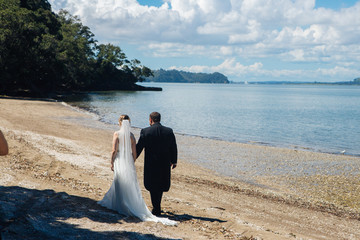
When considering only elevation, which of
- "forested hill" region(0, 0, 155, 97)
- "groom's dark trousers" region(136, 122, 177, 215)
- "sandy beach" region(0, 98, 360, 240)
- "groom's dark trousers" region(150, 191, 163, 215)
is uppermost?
"forested hill" region(0, 0, 155, 97)

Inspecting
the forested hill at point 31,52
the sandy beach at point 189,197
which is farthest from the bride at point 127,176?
the forested hill at point 31,52

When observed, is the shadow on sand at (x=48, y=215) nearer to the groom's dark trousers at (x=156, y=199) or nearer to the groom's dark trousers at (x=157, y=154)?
the groom's dark trousers at (x=156, y=199)

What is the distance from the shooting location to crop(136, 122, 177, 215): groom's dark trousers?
278 inches

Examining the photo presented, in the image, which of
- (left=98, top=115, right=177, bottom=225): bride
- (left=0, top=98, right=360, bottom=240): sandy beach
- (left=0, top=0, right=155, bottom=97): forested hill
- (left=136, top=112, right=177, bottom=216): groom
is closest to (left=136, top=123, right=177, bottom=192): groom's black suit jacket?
(left=136, top=112, right=177, bottom=216): groom

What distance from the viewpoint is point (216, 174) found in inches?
581

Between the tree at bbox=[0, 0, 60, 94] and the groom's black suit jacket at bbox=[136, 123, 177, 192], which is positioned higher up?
the tree at bbox=[0, 0, 60, 94]

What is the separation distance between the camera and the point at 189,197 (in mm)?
9820

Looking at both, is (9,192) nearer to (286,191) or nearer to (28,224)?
(28,224)

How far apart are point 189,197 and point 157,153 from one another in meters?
3.26

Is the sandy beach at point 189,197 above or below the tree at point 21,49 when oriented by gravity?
below

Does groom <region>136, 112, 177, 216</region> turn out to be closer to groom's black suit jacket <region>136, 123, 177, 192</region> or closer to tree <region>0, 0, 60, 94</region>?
groom's black suit jacket <region>136, 123, 177, 192</region>

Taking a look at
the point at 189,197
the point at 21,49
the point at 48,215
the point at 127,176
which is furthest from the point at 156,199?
the point at 21,49

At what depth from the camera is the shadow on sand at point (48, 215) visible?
19.0 ft

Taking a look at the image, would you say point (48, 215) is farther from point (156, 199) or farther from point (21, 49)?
point (21, 49)
